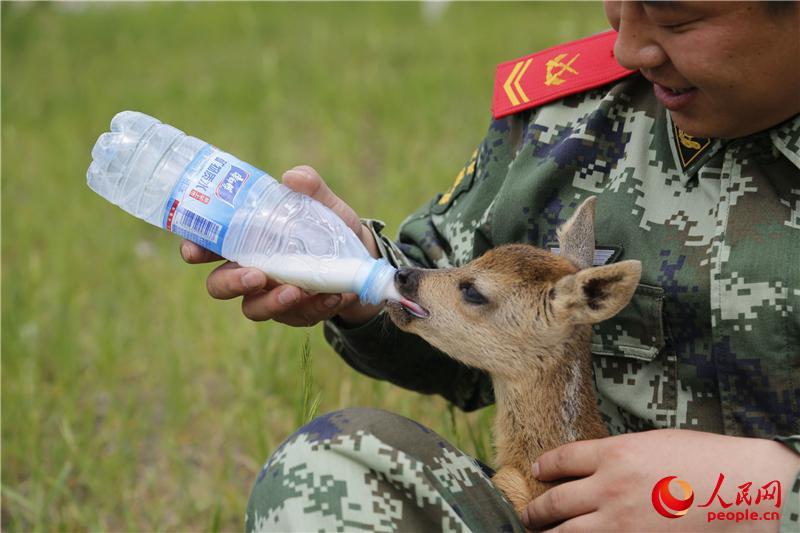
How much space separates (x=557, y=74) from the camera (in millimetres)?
2625

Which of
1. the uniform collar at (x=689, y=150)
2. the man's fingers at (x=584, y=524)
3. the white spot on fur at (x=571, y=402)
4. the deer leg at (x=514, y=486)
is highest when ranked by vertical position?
the uniform collar at (x=689, y=150)

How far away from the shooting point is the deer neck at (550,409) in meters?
2.32

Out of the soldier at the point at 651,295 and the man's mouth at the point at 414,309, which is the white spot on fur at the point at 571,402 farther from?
the man's mouth at the point at 414,309

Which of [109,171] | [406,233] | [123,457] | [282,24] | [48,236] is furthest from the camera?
[282,24]

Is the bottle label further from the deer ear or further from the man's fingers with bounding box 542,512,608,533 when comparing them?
the man's fingers with bounding box 542,512,608,533

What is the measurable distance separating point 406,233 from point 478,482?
949 mm

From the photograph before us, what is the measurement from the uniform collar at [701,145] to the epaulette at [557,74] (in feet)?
0.79

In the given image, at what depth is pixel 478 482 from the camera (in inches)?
82.8

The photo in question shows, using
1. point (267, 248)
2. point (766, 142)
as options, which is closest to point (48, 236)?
point (267, 248)

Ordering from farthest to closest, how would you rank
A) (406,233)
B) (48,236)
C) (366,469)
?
(48,236)
(406,233)
(366,469)

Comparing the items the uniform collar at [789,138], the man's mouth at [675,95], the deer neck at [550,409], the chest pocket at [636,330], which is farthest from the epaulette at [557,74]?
the deer neck at [550,409]

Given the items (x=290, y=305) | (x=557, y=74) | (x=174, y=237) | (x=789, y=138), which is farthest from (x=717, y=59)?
(x=174, y=237)

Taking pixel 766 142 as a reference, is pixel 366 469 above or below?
below

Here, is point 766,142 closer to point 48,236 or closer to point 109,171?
point 109,171
